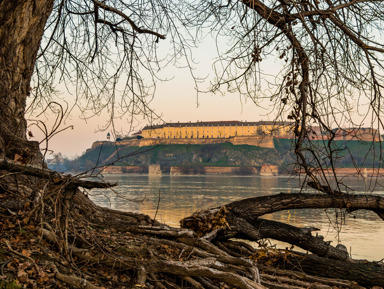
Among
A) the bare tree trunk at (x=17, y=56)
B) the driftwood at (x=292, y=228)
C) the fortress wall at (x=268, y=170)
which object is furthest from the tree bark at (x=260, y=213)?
the fortress wall at (x=268, y=170)

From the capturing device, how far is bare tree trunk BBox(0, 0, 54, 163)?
16.0 feet

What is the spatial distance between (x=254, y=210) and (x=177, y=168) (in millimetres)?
126703

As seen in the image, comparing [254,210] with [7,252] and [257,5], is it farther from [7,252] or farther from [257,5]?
[7,252]

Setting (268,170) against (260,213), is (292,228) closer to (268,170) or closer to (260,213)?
(260,213)

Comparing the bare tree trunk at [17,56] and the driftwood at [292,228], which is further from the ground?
the bare tree trunk at [17,56]

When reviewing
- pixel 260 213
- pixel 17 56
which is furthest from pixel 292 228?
pixel 17 56

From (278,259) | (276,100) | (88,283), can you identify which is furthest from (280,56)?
(88,283)

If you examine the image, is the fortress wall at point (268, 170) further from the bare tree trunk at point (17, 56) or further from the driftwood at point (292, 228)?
the bare tree trunk at point (17, 56)

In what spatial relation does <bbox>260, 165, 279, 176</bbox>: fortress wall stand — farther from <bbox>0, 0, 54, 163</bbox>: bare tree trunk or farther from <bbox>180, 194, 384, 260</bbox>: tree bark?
<bbox>0, 0, 54, 163</bbox>: bare tree trunk

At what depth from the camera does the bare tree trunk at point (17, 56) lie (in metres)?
4.89

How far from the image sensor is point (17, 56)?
505cm

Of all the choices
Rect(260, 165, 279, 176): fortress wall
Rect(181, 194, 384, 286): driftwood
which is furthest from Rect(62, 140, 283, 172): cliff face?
Rect(181, 194, 384, 286): driftwood

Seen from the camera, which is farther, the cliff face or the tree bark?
the cliff face

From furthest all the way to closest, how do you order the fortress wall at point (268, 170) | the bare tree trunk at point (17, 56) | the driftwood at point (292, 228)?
the fortress wall at point (268, 170), the driftwood at point (292, 228), the bare tree trunk at point (17, 56)
